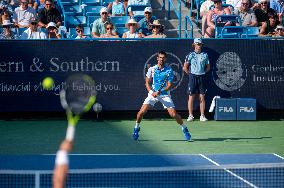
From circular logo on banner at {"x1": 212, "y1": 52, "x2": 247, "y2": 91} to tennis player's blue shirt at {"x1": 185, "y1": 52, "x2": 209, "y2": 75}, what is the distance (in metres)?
0.49

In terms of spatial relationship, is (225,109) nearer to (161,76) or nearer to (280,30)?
(280,30)

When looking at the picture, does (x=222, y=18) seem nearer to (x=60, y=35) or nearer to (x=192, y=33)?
(x=192, y=33)

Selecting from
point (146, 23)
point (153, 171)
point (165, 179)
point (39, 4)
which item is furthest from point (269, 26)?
point (153, 171)

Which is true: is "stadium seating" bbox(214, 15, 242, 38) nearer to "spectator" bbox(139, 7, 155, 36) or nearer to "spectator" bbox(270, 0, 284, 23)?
"spectator" bbox(139, 7, 155, 36)

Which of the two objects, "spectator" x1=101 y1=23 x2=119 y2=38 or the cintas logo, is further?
"spectator" x1=101 y1=23 x2=119 y2=38

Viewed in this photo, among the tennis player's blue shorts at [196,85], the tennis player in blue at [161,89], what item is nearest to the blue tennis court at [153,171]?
the tennis player in blue at [161,89]

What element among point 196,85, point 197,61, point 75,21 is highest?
point 75,21

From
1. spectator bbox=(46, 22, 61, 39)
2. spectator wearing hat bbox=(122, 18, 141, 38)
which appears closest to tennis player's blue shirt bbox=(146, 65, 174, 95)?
spectator wearing hat bbox=(122, 18, 141, 38)

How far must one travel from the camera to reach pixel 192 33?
21141 mm

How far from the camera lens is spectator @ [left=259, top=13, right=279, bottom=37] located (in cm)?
2167

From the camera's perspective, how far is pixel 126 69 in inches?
755

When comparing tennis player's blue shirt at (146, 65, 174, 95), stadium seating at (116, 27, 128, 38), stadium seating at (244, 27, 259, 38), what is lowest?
tennis player's blue shirt at (146, 65, 174, 95)

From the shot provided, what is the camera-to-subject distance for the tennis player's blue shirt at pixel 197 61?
19.0m

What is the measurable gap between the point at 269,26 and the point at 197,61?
3921mm
